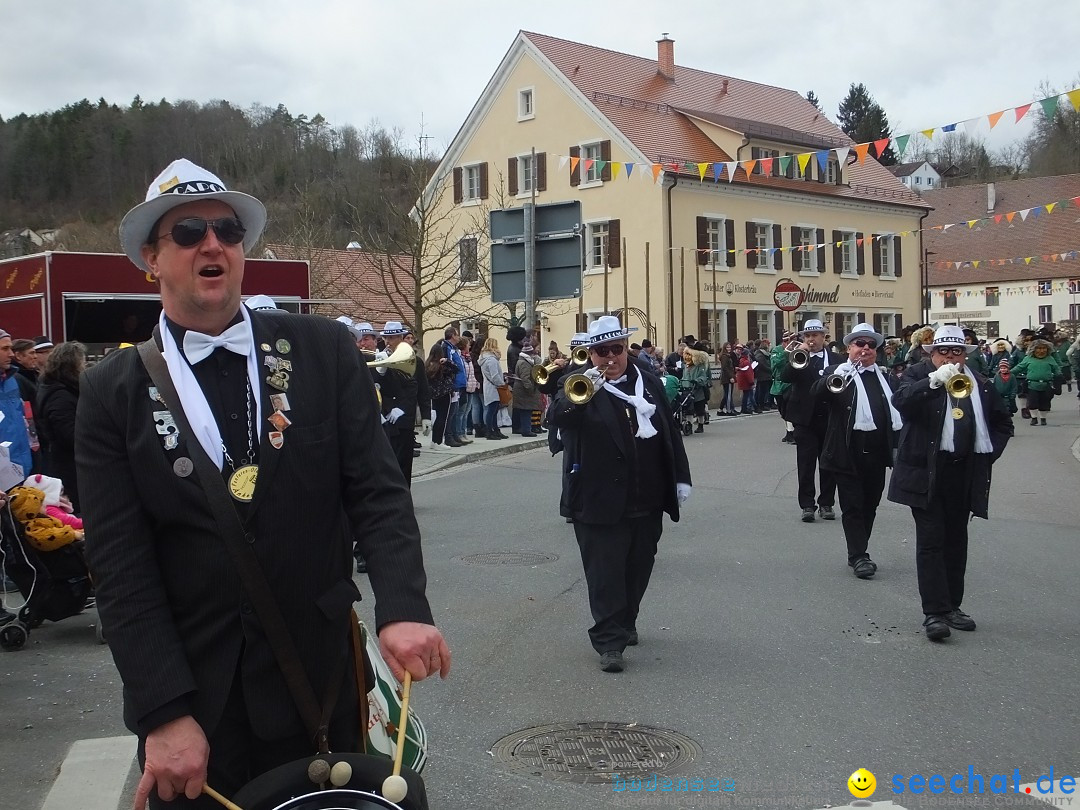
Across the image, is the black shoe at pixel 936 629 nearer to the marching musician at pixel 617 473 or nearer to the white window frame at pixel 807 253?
the marching musician at pixel 617 473

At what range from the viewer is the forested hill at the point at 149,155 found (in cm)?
5281

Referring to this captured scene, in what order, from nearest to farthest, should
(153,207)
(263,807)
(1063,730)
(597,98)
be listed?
(263,807) < (153,207) < (1063,730) < (597,98)

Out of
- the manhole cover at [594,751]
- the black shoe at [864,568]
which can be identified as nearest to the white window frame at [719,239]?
the black shoe at [864,568]

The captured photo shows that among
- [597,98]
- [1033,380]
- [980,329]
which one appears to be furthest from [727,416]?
[980,329]

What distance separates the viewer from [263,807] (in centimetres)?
234

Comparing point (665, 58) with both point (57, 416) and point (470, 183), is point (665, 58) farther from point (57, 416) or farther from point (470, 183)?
point (57, 416)

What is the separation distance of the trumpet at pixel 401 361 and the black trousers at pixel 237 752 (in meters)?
8.01

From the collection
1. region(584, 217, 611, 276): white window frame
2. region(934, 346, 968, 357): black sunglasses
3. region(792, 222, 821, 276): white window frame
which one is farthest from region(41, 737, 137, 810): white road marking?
region(792, 222, 821, 276): white window frame

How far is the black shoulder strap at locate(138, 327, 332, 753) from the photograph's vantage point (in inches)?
97.7

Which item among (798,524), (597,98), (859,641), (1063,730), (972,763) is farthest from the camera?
(597,98)

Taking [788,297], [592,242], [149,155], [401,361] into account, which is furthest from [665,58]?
[401,361]

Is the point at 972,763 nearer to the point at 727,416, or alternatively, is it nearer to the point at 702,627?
the point at 702,627

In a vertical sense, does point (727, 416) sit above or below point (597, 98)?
below

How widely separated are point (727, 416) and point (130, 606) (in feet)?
87.8
